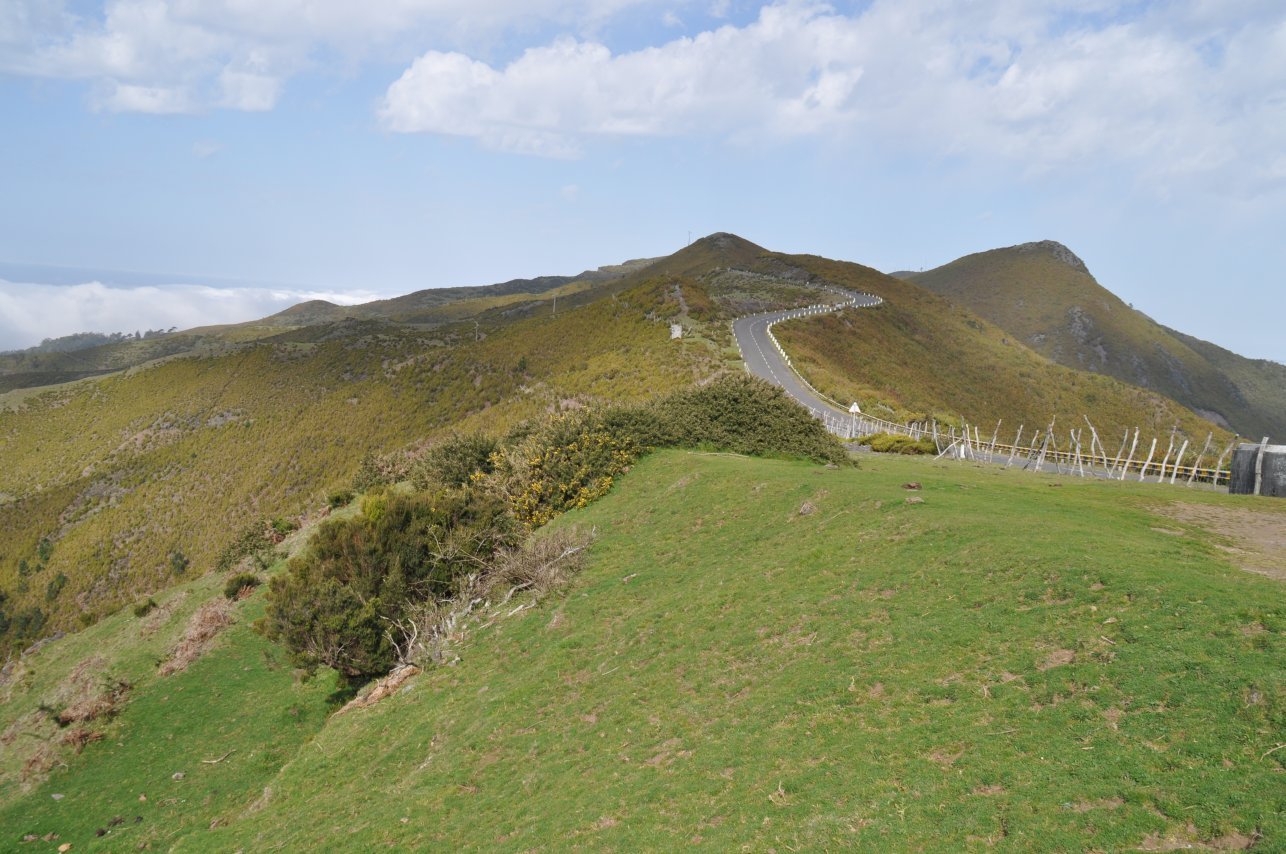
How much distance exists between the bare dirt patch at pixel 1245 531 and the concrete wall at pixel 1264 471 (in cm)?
385

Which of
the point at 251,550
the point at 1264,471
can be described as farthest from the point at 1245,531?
the point at 251,550

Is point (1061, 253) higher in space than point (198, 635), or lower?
higher

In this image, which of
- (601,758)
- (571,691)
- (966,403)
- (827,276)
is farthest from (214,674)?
(827,276)

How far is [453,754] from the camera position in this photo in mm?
12945

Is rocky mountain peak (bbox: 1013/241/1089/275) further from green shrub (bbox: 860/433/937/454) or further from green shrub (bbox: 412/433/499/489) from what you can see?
green shrub (bbox: 412/433/499/489)

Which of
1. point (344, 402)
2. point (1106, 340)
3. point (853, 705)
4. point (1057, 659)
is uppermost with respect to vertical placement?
point (1106, 340)

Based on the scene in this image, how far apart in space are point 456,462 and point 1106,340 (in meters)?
160

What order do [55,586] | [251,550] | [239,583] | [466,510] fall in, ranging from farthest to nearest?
1. [55,586]
2. [251,550]
3. [239,583]
4. [466,510]

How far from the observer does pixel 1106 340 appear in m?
146

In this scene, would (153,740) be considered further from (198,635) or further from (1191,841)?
(1191,841)

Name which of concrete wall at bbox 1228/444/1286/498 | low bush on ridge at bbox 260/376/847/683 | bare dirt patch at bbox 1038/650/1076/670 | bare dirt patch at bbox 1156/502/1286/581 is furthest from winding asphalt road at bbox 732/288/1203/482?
bare dirt patch at bbox 1038/650/1076/670

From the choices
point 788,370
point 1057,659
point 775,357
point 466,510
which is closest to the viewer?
point 1057,659

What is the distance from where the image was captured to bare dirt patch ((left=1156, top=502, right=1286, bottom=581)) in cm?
A: 1327

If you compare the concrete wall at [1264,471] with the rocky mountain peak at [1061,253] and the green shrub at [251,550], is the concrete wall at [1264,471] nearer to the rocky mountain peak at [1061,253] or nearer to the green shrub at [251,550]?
the green shrub at [251,550]
